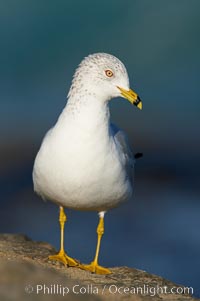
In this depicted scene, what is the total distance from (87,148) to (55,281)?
3.45 m

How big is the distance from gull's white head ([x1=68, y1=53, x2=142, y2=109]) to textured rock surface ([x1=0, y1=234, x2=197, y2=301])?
5.56 feet

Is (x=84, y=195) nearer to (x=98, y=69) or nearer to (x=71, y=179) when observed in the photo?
(x=71, y=179)

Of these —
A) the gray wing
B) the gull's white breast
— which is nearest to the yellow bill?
the gull's white breast

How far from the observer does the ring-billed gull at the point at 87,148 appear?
9.26 metres

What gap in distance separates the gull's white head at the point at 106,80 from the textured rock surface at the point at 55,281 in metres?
1.69

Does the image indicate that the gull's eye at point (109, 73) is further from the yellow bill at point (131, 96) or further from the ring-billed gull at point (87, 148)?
the yellow bill at point (131, 96)

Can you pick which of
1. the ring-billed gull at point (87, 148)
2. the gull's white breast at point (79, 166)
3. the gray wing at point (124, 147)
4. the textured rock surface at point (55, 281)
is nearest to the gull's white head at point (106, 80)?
the ring-billed gull at point (87, 148)

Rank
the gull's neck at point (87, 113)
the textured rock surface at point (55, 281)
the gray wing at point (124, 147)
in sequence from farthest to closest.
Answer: the gray wing at point (124, 147)
the gull's neck at point (87, 113)
the textured rock surface at point (55, 281)

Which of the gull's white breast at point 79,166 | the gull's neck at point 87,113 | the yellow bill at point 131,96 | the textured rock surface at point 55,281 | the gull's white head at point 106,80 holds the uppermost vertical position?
the gull's white head at point 106,80

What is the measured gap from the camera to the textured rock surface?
557cm

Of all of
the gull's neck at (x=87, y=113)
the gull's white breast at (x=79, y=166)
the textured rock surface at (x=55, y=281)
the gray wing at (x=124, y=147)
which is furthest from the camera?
the gray wing at (x=124, y=147)

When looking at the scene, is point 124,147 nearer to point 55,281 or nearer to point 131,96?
point 131,96

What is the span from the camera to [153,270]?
1620 cm

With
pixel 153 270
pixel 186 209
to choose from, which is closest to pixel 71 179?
pixel 153 270
